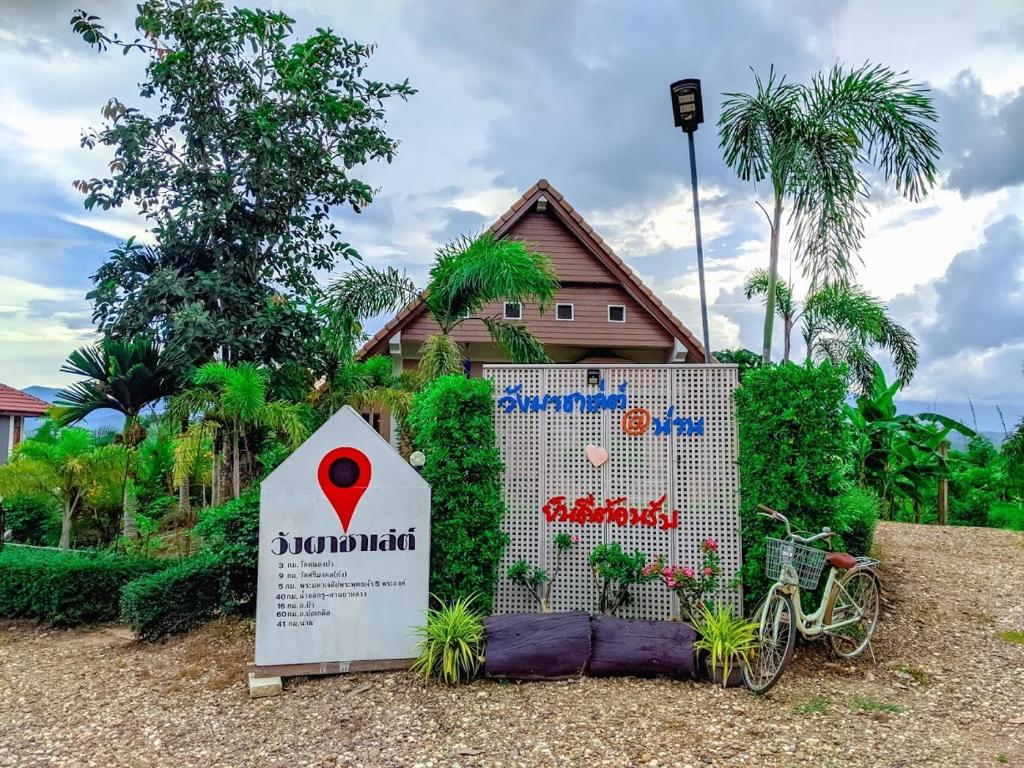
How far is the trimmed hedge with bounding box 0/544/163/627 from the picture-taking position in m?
7.67

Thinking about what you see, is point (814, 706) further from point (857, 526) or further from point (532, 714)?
point (857, 526)

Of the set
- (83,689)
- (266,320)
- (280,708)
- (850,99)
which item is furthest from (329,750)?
(850,99)

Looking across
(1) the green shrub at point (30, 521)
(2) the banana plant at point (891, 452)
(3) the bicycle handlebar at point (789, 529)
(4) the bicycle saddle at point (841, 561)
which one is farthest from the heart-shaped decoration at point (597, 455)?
(1) the green shrub at point (30, 521)

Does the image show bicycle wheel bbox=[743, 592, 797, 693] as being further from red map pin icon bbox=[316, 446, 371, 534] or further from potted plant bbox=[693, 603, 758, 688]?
red map pin icon bbox=[316, 446, 371, 534]

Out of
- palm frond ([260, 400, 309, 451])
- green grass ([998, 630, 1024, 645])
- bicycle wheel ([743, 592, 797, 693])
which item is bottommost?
green grass ([998, 630, 1024, 645])

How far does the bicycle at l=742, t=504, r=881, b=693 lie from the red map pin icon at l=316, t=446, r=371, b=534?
3.31 metres

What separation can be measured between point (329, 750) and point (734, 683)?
2.98 m

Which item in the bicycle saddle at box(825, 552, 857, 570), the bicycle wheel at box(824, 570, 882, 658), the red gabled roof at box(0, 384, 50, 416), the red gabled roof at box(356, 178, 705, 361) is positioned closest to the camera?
the bicycle saddle at box(825, 552, 857, 570)

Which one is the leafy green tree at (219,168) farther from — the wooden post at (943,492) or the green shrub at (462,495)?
the wooden post at (943,492)

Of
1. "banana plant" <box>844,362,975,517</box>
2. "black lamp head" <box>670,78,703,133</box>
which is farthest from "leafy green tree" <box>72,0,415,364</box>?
"banana plant" <box>844,362,975,517</box>

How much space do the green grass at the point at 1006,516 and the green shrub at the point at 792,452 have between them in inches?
413

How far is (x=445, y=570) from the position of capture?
5867mm

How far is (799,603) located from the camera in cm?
530

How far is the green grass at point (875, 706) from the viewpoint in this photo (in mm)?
4754
